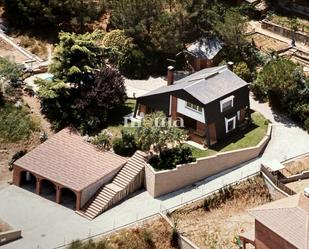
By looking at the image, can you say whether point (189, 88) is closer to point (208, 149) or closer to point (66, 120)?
point (208, 149)

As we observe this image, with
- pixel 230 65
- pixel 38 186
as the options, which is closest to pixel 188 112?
pixel 230 65

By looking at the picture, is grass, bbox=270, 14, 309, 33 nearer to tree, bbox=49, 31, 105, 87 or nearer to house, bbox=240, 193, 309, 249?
tree, bbox=49, 31, 105, 87

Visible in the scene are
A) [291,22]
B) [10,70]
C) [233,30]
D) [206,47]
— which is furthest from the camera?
[291,22]

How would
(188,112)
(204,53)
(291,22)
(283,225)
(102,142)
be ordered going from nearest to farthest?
(283,225) < (102,142) < (188,112) < (204,53) < (291,22)

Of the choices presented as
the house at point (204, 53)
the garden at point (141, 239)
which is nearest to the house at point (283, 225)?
the garden at point (141, 239)

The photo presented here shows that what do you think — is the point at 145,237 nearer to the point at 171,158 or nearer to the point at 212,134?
the point at 171,158
